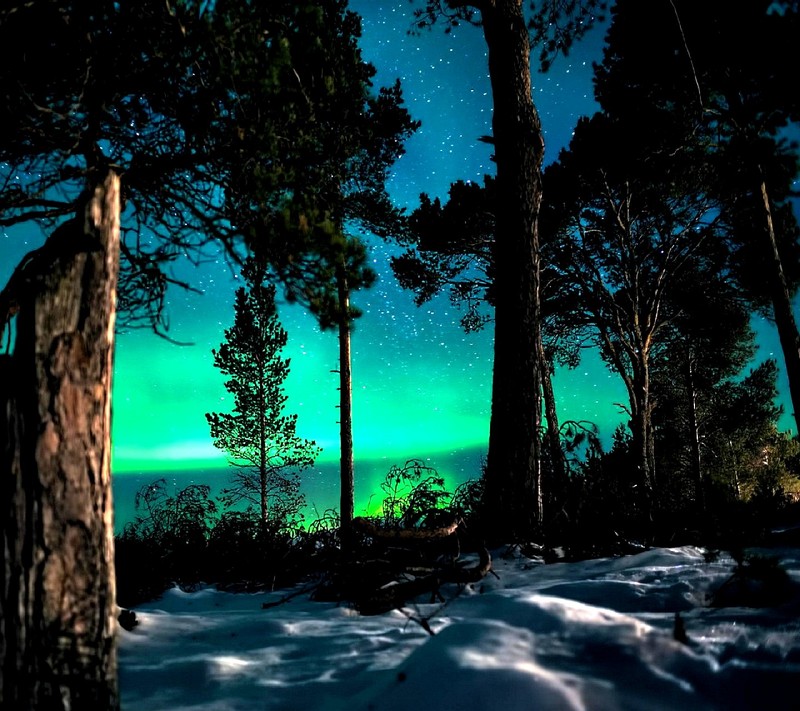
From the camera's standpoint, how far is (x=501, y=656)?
1747mm

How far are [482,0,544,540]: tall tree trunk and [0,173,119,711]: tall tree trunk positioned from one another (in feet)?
13.5

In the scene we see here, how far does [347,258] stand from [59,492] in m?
2.87

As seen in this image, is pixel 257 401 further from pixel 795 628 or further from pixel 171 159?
pixel 795 628

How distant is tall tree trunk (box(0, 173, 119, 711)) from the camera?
4.09 feet

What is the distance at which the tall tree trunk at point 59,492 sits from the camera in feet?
4.09

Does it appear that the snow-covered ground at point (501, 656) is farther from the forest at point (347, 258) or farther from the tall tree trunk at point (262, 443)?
the tall tree trunk at point (262, 443)

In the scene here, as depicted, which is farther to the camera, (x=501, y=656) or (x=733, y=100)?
(x=733, y=100)

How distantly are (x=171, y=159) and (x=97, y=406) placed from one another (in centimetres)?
303

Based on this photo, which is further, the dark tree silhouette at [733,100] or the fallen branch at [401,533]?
the dark tree silhouette at [733,100]

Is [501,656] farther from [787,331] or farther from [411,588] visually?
[787,331]

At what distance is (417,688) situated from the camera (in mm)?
1638

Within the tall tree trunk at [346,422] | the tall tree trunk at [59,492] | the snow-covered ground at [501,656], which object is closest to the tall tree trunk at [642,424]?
the tall tree trunk at [346,422]

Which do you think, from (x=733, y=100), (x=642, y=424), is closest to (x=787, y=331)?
(x=642, y=424)

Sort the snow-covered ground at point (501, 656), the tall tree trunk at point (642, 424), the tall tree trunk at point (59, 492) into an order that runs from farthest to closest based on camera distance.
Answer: the tall tree trunk at point (642, 424), the snow-covered ground at point (501, 656), the tall tree trunk at point (59, 492)
